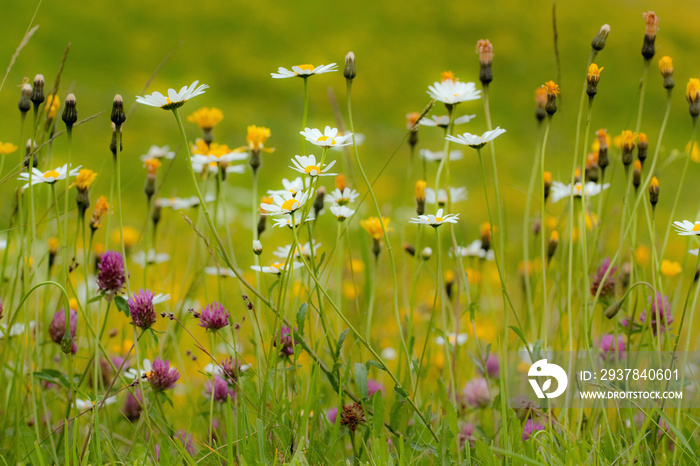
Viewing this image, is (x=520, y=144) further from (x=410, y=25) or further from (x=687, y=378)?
(x=687, y=378)

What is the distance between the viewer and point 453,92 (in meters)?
0.89

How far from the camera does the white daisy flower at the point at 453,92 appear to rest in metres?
0.87

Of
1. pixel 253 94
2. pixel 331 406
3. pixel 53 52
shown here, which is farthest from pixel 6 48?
pixel 331 406

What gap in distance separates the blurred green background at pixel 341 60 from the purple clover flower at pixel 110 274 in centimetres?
418

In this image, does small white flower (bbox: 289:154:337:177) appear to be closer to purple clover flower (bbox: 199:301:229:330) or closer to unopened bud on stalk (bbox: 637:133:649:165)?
purple clover flower (bbox: 199:301:229:330)

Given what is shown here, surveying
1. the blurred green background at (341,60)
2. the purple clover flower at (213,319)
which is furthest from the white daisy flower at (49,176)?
the blurred green background at (341,60)

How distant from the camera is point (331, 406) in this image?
42.6 inches

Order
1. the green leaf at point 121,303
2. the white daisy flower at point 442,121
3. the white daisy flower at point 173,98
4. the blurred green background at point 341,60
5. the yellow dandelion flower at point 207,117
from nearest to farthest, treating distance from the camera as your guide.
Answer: the white daisy flower at point 173,98
the green leaf at point 121,303
the white daisy flower at point 442,121
the yellow dandelion flower at point 207,117
the blurred green background at point 341,60

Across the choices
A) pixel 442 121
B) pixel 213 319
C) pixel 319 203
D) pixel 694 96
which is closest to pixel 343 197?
pixel 319 203

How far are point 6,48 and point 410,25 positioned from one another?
490 centimetres

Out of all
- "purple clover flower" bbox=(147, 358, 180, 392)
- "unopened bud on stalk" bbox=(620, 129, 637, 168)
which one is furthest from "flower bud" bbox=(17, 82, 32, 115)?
"unopened bud on stalk" bbox=(620, 129, 637, 168)

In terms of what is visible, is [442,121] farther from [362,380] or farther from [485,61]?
[362,380]

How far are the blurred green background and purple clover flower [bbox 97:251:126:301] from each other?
4.18 meters

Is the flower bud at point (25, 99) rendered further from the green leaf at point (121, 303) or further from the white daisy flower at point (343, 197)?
the white daisy flower at point (343, 197)
